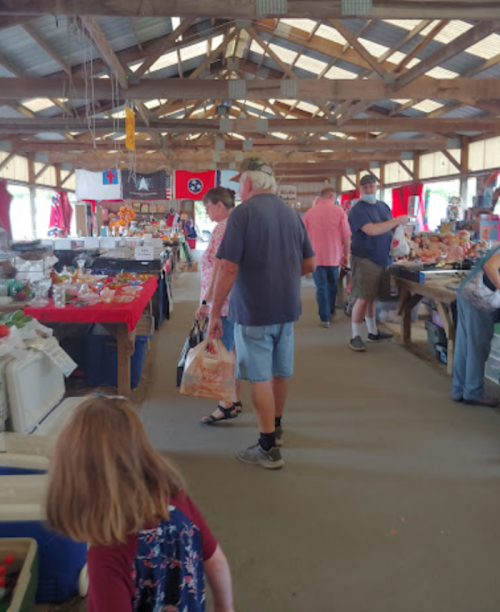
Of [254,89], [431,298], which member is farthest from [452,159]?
[431,298]

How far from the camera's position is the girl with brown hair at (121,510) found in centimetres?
113

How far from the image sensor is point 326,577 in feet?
6.89

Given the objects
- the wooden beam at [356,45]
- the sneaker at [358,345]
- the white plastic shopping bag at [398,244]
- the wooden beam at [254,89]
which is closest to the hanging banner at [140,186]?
the wooden beam at [254,89]

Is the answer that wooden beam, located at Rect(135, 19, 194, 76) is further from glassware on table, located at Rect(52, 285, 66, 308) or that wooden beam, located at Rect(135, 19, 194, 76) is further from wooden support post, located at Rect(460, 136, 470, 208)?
wooden support post, located at Rect(460, 136, 470, 208)

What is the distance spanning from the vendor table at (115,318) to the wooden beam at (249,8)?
253 centimetres

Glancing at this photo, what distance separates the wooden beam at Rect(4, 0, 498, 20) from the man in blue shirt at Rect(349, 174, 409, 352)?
4.73 feet

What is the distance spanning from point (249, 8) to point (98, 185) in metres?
9.47

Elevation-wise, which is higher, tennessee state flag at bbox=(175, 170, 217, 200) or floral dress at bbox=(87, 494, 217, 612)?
tennessee state flag at bbox=(175, 170, 217, 200)

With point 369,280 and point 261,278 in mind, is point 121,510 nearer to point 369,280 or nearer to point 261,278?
point 261,278

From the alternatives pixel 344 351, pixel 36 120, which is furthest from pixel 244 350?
pixel 36 120

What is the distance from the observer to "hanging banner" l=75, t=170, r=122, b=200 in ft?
43.6

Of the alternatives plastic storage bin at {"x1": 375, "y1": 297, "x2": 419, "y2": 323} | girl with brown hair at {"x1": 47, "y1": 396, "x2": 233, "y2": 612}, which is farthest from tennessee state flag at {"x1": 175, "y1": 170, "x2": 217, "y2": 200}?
girl with brown hair at {"x1": 47, "y1": 396, "x2": 233, "y2": 612}

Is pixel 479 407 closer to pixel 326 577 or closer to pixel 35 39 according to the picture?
pixel 326 577

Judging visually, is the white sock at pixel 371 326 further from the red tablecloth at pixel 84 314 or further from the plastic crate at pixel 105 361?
the red tablecloth at pixel 84 314
